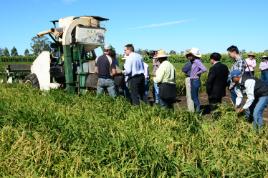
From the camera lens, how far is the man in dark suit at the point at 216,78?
9.63m

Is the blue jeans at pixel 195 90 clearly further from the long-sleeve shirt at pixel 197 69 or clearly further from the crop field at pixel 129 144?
the crop field at pixel 129 144

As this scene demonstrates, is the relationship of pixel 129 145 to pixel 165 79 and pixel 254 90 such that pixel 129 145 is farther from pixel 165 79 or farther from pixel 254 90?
pixel 165 79

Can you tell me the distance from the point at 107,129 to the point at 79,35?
A: 753cm

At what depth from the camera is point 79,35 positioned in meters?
13.2

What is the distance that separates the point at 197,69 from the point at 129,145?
18.3 ft

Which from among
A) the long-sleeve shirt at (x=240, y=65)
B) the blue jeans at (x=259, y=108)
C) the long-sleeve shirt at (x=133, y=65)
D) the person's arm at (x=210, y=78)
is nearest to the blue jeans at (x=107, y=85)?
the long-sleeve shirt at (x=133, y=65)

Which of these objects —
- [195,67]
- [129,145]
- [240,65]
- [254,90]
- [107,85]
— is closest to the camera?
[129,145]

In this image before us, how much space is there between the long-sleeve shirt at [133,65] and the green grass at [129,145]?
266 cm

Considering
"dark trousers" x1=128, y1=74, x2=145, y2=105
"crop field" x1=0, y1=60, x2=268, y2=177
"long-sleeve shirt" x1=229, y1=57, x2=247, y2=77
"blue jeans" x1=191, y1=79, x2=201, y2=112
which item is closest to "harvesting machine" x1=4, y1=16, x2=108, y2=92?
"dark trousers" x1=128, y1=74, x2=145, y2=105

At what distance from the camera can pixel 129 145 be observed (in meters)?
5.12

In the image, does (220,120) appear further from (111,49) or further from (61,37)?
(61,37)

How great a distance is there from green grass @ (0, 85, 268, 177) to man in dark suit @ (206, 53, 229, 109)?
7.63ft

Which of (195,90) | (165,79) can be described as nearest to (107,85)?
(165,79)

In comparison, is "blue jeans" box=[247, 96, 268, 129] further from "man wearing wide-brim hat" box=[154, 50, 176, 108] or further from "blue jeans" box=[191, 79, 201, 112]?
"blue jeans" box=[191, 79, 201, 112]
